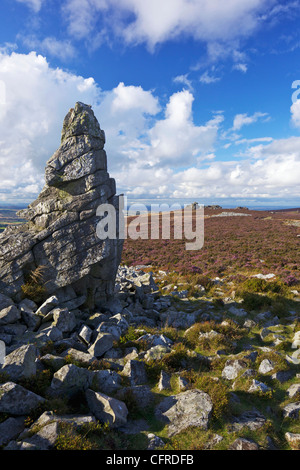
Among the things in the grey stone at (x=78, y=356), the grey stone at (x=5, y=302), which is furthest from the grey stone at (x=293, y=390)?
the grey stone at (x=5, y=302)

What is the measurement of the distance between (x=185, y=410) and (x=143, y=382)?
208cm

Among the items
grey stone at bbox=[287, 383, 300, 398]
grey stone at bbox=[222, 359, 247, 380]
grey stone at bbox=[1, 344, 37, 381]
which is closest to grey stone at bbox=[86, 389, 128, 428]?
grey stone at bbox=[1, 344, 37, 381]

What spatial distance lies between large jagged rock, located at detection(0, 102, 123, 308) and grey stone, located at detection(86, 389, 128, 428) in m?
7.04

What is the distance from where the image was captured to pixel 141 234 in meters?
58.8

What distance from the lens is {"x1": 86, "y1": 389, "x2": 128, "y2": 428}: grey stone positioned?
20.4 ft

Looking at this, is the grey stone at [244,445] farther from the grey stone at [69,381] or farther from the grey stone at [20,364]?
the grey stone at [20,364]

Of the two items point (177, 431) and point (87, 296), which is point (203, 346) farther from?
point (87, 296)

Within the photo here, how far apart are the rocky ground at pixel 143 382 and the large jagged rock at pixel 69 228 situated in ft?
4.28

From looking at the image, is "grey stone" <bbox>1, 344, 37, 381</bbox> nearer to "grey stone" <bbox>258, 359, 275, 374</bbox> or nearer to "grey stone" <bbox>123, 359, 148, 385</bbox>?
"grey stone" <bbox>123, 359, 148, 385</bbox>

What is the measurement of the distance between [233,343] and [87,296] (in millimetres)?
8290

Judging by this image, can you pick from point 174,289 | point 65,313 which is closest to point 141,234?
point 174,289

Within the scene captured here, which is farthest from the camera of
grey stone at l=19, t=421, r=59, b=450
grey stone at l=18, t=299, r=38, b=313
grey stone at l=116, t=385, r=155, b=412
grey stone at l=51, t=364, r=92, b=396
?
grey stone at l=18, t=299, r=38, b=313

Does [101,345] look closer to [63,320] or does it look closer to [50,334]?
[50,334]

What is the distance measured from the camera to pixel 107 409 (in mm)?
6348
